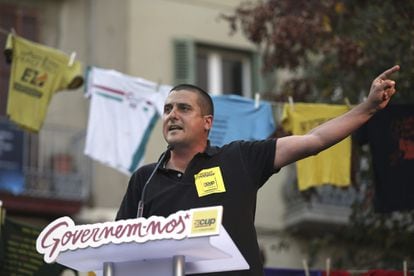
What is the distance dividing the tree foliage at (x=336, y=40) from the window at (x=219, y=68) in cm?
317

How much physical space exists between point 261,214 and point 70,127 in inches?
140

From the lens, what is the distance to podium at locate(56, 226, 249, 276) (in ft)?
11.1

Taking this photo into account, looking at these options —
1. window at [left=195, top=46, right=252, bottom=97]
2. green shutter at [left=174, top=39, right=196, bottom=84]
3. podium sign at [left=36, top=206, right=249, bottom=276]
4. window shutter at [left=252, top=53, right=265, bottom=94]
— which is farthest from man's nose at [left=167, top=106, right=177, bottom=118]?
window shutter at [left=252, top=53, right=265, bottom=94]

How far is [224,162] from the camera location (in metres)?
4.30

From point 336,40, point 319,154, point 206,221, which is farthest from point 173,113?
point 336,40

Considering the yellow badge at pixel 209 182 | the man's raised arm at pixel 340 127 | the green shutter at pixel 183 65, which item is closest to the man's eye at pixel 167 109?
the yellow badge at pixel 209 182

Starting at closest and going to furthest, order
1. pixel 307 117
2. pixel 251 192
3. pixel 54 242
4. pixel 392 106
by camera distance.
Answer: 1. pixel 54 242
2. pixel 251 192
3. pixel 392 106
4. pixel 307 117

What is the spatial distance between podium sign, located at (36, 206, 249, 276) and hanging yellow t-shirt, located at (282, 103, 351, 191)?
5668 millimetres

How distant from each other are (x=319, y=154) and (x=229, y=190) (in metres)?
5.17

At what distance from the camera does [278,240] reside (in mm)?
15703

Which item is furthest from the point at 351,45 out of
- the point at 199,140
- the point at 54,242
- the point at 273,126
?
the point at 54,242

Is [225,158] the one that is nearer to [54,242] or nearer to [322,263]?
[54,242]

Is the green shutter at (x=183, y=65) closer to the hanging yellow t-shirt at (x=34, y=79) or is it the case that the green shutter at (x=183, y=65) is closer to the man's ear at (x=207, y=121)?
the hanging yellow t-shirt at (x=34, y=79)

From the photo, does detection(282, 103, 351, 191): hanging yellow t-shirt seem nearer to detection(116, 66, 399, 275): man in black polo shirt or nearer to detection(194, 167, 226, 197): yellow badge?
detection(116, 66, 399, 275): man in black polo shirt
